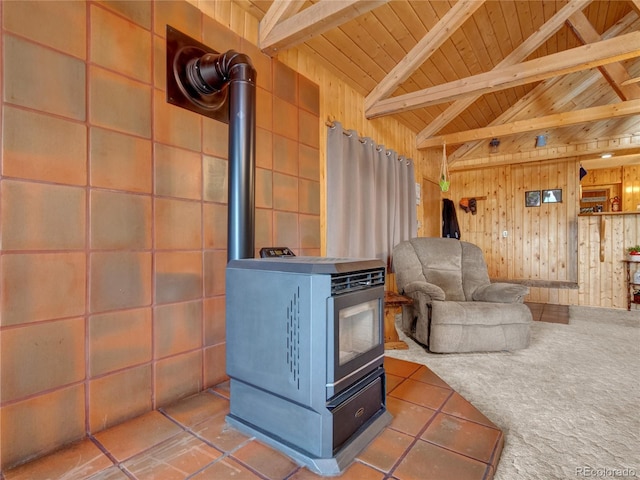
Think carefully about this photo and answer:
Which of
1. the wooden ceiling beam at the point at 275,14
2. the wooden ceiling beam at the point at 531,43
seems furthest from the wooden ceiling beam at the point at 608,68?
the wooden ceiling beam at the point at 275,14

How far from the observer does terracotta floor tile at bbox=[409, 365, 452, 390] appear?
1870mm

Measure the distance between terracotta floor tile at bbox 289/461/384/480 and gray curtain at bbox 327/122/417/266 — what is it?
1716 mm

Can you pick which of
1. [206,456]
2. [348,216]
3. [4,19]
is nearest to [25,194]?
[4,19]

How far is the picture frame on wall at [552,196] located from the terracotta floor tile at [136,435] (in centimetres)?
565

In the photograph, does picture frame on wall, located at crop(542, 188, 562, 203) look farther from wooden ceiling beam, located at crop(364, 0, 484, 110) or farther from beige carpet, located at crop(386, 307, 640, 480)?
wooden ceiling beam, located at crop(364, 0, 484, 110)

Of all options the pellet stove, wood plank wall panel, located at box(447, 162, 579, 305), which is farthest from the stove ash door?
wood plank wall panel, located at box(447, 162, 579, 305)

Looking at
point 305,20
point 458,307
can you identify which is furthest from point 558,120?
point 305,20

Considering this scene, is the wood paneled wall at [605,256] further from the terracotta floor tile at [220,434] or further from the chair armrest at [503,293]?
the terracotta floor tile at [220,434]

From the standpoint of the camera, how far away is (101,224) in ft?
4.50

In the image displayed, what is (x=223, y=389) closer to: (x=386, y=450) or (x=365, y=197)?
(x=386, y=450)

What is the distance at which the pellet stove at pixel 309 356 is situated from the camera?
1151mm

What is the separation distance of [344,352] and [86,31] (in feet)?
5.41

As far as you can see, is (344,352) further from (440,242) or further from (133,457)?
(440,242)

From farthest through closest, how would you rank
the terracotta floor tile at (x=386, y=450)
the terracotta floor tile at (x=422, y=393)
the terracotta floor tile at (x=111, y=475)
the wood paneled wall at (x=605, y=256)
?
the wood paneled wall at (x=605, y=256) → the terracotta floor tile at (x=422, y=393) → the terracotta floor tile at (x=386, y=450) → the terracotta floor tile at (x=111, y=475)
